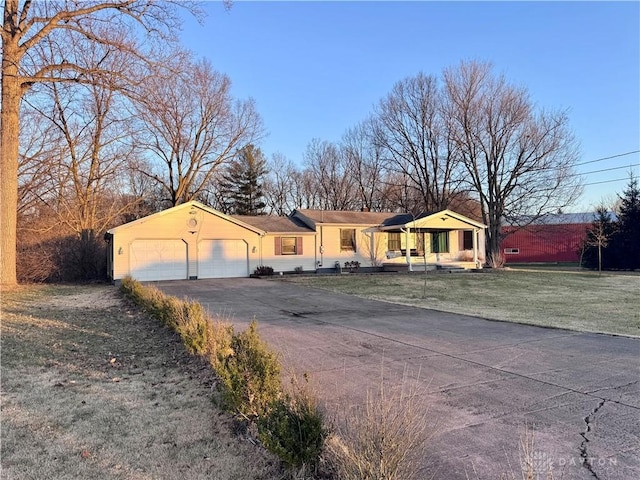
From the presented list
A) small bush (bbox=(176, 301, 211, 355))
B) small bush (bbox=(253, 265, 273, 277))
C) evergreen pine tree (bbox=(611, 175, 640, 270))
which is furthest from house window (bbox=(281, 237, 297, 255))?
evergreen pine tree (bbox=(611, 175, 640, 270))

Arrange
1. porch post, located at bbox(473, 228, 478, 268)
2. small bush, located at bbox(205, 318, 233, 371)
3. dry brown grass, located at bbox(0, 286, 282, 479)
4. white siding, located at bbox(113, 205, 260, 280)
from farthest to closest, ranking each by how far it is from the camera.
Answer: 1. porch post, located at bbox(473, 228, 478, 268)
2. white siding, located at bbox(113, 205, 260, 280)
3. small bush, located at bbox(205, 318, 233, 371)
4. dry brown grass, located at bbox(0, 286, 282, 479)

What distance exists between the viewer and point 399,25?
42.3 ft

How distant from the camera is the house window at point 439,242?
86.5ft

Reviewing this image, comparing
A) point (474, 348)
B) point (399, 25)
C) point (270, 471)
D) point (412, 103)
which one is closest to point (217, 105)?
point (412, 103)

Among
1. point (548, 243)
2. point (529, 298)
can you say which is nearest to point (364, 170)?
A: point (548, 243)

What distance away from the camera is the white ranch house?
64.7 ft

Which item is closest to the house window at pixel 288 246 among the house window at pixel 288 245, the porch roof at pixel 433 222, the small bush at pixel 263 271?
the house window at pixel 288 245

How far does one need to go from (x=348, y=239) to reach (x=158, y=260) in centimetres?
1111

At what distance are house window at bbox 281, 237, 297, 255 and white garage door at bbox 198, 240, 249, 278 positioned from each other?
2.26 metres

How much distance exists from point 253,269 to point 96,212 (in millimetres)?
10385

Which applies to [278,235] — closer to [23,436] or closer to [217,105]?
[217,105]

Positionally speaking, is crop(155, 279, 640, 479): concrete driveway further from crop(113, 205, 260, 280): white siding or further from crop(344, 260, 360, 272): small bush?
crop(344, 260, 360, 272): small bush

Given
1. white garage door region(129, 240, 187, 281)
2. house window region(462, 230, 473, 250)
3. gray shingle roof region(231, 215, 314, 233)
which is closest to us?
white garage door region(129, 240, 187, 281)

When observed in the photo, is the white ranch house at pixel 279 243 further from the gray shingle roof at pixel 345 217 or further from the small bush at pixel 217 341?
the small bush at pixel 217 341
